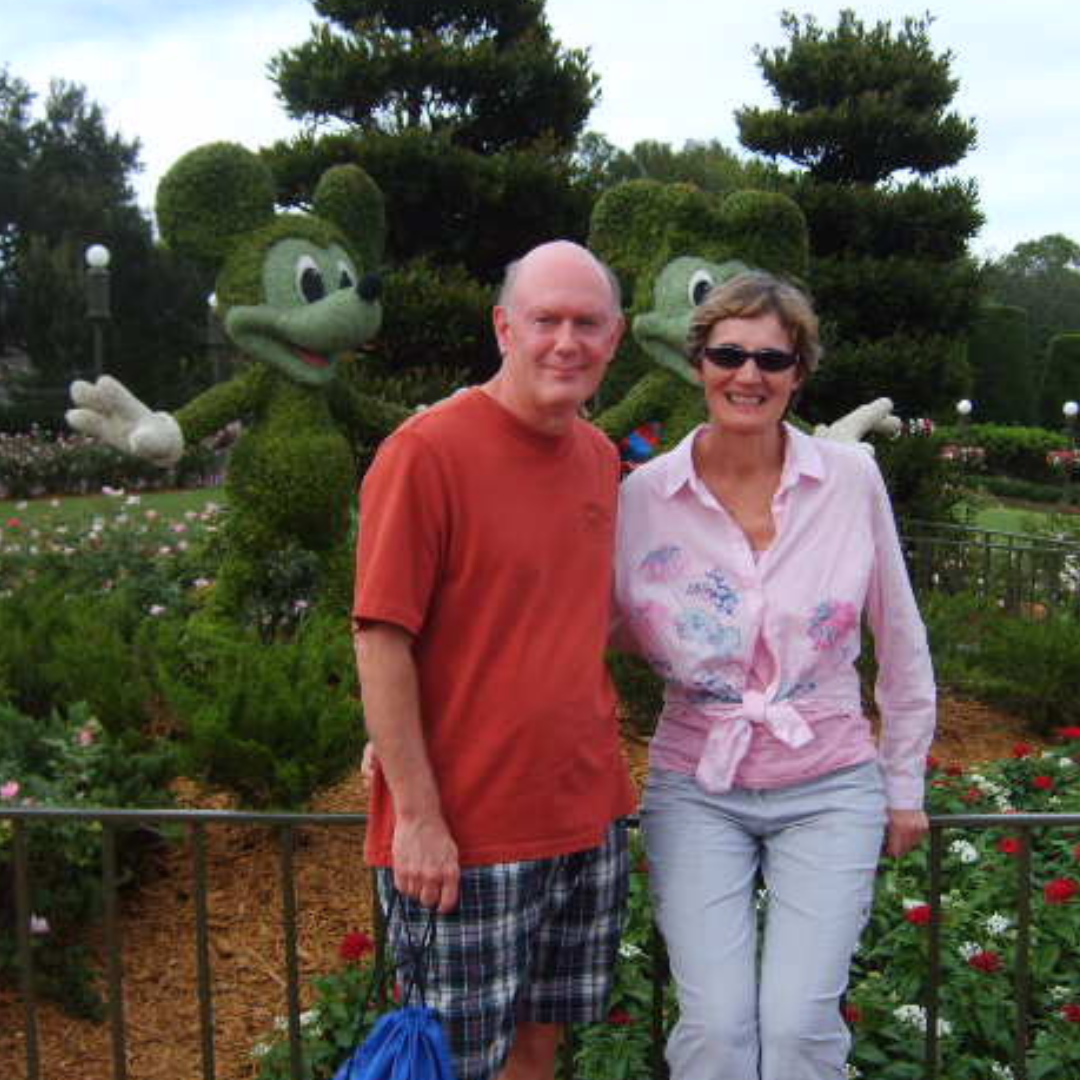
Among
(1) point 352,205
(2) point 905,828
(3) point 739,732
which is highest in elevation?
(1) point 352,205

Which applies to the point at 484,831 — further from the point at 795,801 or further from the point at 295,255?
the point at 295,255

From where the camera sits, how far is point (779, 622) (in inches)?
71.6

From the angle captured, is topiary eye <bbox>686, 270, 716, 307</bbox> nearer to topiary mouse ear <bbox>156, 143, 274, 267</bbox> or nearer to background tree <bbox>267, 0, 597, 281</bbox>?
topiary mouse ear <bbox>156, 143, 274, 267</bbox>

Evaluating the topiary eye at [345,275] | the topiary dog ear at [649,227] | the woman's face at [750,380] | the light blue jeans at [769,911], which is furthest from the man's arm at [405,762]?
the topiary dog ear at [649,227]

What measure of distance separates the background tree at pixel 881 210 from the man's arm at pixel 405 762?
8.24 metres

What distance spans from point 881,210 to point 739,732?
8586 millimetres

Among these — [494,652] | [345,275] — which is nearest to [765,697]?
[494,652]

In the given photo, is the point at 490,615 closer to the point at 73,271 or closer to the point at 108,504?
the point at 108,504

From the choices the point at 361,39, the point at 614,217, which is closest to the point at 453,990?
the point at 614,217

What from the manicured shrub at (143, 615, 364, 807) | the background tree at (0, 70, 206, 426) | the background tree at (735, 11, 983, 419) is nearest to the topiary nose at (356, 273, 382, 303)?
the manicured shrub at (143, 615, 364, 807)

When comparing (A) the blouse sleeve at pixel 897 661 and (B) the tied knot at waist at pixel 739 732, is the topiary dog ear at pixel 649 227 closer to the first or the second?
(A) the blouse sleeve at pixel 897 661

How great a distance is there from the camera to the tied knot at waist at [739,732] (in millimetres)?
1799

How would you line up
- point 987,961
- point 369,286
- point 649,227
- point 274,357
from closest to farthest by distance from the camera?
point 987,961, point 369,286, point 274,357, point 649,227

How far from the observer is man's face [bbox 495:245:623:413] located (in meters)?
1.67
